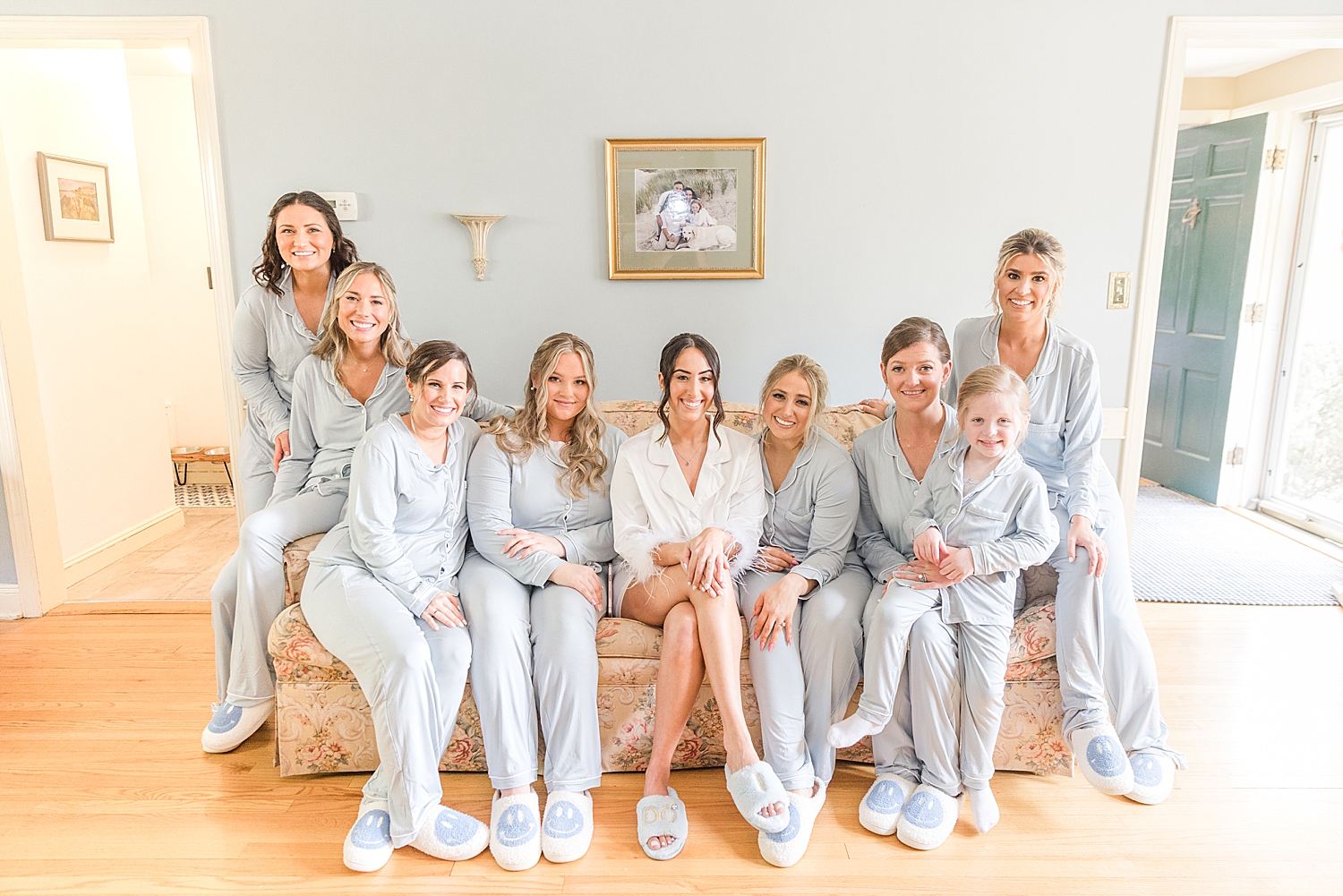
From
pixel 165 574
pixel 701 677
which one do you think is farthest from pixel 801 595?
pixel 165 574

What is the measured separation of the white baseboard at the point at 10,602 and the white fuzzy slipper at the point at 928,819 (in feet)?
11.0

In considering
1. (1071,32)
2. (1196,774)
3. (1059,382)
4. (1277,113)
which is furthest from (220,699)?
(1277,113)

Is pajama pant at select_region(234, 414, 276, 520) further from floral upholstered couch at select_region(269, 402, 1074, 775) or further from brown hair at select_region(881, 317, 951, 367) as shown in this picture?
brown hair at select_region(881, 317, 951, 367)

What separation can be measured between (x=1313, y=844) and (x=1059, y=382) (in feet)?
4.08

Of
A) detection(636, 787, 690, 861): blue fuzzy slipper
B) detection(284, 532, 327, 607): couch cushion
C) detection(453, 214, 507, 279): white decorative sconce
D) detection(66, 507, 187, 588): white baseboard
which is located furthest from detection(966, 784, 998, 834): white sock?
detection(66, 507, 187, 588): white baseboard

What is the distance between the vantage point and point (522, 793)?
1978 mm

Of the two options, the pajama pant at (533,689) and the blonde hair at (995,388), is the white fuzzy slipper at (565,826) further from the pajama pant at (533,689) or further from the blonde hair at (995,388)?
the blonde hair at (995,388)

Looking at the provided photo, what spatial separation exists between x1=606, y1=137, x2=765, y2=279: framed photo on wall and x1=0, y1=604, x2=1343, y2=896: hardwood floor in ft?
5.86

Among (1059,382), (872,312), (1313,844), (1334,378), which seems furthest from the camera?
(1334,378)

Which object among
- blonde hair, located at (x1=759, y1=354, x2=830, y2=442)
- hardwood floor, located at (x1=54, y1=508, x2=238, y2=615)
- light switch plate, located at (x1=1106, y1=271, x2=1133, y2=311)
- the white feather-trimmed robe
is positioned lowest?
hardwood floor, located at (x1=54, y1=508, x2=238, y2=615)

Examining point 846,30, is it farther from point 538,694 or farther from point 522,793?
point 522,793

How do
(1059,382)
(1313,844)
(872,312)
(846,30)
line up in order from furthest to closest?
1. (872,312)
2. (846,30)
3. (1059,382)
4. (1313,844)

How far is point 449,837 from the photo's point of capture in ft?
6.23

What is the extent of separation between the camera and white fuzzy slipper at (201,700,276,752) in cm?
230
